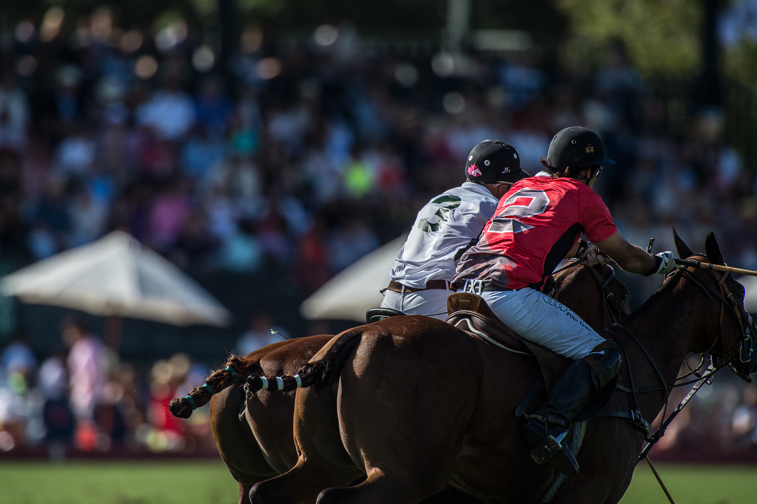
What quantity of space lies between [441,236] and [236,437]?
1.85m

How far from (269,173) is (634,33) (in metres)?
16.0

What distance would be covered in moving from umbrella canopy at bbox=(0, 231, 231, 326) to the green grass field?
2269 mm

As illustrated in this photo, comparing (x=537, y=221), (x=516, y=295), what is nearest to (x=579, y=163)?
(x=537, y=221)

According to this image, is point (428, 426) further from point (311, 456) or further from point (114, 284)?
point (114, 284)

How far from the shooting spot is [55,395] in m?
14.9

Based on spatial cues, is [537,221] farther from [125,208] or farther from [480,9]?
[480,9]

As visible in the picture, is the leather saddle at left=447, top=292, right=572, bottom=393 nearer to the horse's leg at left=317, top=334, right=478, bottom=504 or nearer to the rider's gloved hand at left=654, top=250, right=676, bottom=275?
the horse's leg at left=317, top=334, right=478, bottom=504

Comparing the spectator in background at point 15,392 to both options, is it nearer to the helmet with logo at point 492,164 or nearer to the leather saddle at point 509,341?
the helmet with logo at point 492,164

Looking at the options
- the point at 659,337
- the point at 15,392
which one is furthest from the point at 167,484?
the point at 659,337

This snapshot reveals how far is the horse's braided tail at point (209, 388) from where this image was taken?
5.48 metres

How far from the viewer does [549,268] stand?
608 centimetres

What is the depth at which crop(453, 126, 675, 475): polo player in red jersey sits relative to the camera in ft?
18.9

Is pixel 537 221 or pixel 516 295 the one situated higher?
pixel 537 221

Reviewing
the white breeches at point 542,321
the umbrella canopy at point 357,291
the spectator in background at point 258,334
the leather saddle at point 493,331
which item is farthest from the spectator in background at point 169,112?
the white breeches at point 542,321
